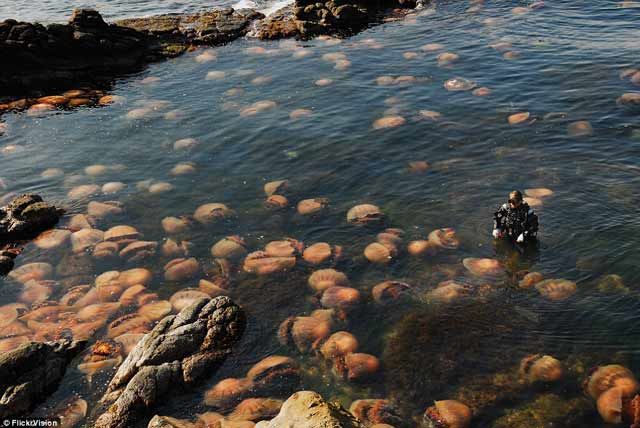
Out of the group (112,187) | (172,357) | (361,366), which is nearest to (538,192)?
(361,366)

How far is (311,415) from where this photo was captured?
705 cm

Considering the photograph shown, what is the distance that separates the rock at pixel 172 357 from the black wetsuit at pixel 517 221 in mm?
6402

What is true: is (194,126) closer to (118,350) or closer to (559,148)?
(118,350)

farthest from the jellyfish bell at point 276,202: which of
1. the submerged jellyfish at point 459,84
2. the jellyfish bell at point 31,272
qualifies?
the submerged jellyfish at point 459,84

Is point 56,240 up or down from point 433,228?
up

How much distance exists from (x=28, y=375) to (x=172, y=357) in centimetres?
266

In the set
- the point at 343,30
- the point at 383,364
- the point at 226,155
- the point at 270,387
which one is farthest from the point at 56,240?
the point at 343,30

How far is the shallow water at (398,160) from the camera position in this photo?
38.3ft

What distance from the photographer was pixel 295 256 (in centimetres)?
1401

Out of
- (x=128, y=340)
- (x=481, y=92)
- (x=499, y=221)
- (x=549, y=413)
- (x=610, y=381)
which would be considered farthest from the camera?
(x=481, y=92)

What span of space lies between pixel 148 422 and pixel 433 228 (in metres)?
8.18

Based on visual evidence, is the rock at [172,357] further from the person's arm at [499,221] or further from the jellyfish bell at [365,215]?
the person's arm at [499,221]

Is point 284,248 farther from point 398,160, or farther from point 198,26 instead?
point 198,26

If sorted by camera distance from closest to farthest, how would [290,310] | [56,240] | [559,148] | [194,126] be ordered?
[290,310] → [56,240] → [559,148] → [194,126]
